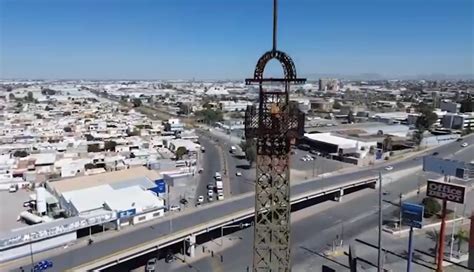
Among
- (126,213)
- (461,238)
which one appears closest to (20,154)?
(126,213)

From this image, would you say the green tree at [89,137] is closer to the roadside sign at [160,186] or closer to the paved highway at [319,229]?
the roadside sign at [160,186]

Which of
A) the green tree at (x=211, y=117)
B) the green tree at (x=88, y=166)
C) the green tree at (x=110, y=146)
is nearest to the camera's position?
the green tree at (x=88, y=166)

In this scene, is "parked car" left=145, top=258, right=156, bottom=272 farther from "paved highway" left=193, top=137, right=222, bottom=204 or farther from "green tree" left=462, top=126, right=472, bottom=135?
"green tree" left=462, top=126, right=472, bottom=135

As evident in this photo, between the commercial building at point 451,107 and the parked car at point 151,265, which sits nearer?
the parked car at point 151,265

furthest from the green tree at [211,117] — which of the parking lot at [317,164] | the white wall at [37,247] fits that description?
the white wall at [37,247]

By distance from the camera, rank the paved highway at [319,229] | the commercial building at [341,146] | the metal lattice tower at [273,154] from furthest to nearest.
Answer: the commercial building at [341,146], the paved highway at [319,229], the metal lattice tower at [273,154]

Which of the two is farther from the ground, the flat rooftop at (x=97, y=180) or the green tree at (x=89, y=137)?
the flat rooftop at (x=97, y=180)

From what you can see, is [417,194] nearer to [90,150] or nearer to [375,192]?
[375,192]

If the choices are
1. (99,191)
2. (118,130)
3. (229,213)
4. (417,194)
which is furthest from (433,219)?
(118,130)
